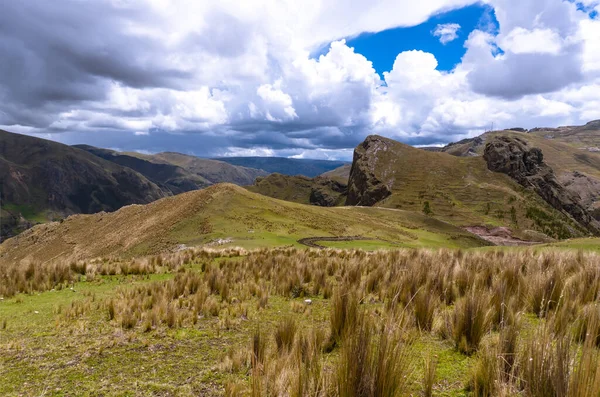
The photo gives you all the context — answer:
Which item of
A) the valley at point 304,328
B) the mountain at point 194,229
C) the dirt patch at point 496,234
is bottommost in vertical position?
the dirt patch at point 496,234

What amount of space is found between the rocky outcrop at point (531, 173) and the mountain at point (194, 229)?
372ft

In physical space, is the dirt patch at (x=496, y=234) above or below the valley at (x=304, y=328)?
below

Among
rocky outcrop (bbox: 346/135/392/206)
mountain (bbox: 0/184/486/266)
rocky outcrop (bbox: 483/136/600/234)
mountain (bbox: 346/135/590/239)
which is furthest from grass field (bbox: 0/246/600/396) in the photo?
rocky outcrop (bbox: 483/136/600/234)

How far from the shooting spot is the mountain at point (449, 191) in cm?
12038

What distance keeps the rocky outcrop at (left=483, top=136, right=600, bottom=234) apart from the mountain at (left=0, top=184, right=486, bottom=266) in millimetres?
113407

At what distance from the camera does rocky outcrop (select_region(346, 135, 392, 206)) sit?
166 meters

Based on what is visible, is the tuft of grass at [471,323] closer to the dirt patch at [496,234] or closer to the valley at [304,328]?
the valley at [304,328]

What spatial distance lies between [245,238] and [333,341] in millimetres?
31177

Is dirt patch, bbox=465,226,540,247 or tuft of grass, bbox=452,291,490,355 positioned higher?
tuft of grass, bbox=452,291,490,355

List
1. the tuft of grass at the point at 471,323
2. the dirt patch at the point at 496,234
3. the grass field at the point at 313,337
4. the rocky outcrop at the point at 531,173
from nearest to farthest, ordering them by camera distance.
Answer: the grass field at the point at 313,337 < the tuft of grass at the point at 471,323 < the dirt patch at the point at 496,234 < the rocky outcrop at the point at 531,173

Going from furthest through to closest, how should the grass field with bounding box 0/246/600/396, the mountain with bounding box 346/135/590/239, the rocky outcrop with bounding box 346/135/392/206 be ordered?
the rocky outcrop with bounding box 346/135/392/206 < the mountain with bounding box 346/135/590/239 < the grass field with bounding box 0/246/600/396

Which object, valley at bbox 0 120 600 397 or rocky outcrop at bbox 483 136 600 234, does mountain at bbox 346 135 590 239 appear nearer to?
rocky outcrop at bbox 483 136 600 234

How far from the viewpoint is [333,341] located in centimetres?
579

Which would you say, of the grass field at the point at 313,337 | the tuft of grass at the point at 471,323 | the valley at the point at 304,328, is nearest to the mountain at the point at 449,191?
the valley at the point at 304,328
